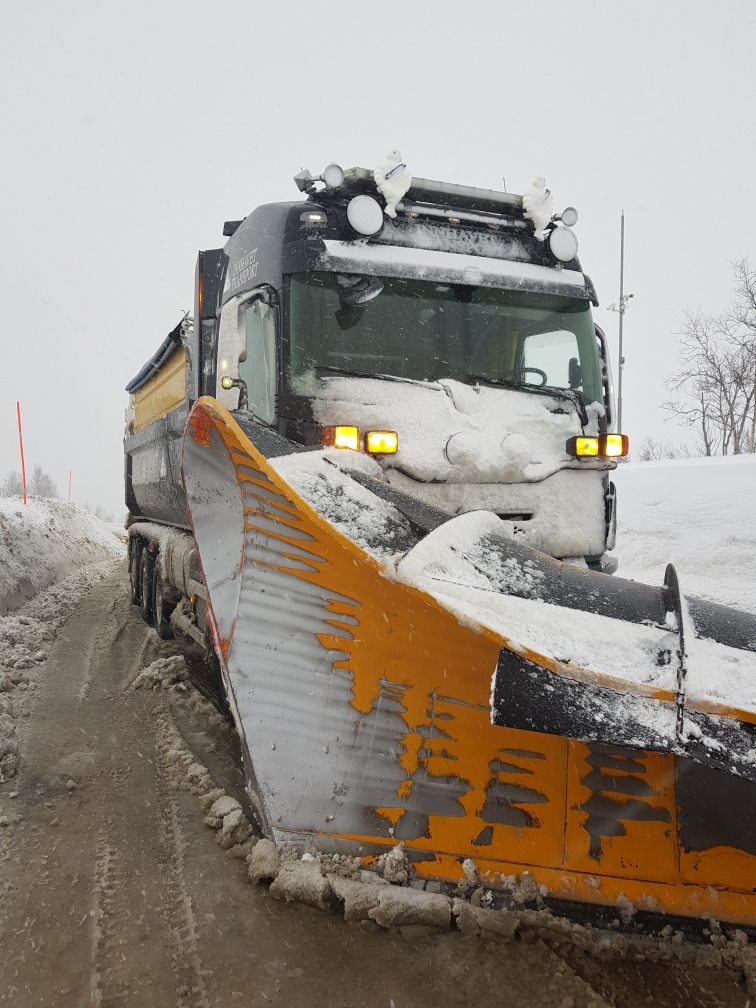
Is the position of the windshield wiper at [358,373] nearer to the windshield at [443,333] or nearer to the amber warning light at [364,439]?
the windshield at [443,333]

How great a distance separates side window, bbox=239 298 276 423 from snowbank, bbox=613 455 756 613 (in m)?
6.02

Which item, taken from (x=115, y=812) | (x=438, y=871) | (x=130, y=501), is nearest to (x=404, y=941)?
(x=438, y=871)

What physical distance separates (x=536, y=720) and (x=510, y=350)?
2918mm

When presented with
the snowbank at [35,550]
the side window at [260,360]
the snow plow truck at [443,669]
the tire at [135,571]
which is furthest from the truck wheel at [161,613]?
the snow plow truck at [443,669]

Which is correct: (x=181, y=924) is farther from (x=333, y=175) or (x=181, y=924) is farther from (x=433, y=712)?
(x=333, y=175)

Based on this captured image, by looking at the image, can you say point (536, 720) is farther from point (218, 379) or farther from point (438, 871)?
point (218, 379)

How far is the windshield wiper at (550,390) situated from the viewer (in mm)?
4012

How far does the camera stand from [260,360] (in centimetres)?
389

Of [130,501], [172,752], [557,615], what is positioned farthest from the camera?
[130,501]

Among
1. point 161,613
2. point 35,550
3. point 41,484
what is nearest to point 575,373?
point 161,613

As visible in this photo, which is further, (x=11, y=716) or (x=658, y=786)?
(x=11, y=716)

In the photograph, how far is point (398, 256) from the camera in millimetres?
3928

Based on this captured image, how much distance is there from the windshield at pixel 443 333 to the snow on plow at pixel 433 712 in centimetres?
157

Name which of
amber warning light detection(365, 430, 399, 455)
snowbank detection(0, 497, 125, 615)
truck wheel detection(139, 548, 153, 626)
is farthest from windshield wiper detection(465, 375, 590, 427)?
snowbank detection(0, 497, 125, 615)
